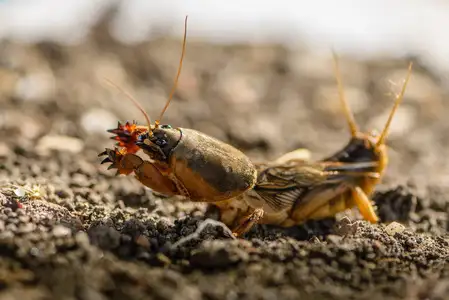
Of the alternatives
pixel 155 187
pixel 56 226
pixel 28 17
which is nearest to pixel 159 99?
pixel 28 17

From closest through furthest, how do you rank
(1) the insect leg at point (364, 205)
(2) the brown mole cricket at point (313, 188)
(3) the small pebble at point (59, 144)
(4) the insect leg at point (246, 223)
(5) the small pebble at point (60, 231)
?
(5) the small pebble at point (60, 231), (4) the insect leg at point (246, 223), (2) the brown mole cricket at point (313, 188), (1) the insect leg at point (364, 205), (3) the small pebble at point (59, 144)

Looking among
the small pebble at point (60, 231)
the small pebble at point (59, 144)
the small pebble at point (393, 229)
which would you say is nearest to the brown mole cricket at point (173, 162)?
the small pebble at point (60, 231)

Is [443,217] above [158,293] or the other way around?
above

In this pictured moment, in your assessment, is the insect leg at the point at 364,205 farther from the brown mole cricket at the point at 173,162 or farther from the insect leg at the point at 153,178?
the insect leg at the point at 153,178

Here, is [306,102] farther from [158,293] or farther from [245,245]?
[158,293]

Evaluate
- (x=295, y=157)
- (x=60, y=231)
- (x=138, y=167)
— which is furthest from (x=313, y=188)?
(x=60, y=231)

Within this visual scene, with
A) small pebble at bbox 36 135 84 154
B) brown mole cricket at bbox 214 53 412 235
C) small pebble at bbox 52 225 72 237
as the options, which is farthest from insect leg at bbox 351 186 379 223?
small pebble at bbox 36 135 84 154

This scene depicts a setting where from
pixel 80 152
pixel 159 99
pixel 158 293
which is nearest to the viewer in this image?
pixel 158 293
